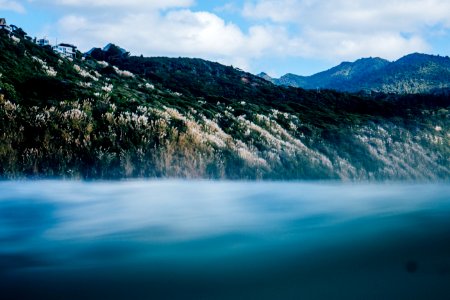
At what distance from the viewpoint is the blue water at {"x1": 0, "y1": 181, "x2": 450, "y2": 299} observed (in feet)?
12.2

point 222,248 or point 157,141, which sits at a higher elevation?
point 157,141

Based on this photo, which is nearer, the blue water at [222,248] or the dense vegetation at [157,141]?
the blue water at [222,248]

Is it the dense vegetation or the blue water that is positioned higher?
the dense vegetation

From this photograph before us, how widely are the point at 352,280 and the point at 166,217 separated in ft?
10.6

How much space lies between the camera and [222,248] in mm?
4762

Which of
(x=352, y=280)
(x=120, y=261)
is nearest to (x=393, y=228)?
(x=352, y=280)

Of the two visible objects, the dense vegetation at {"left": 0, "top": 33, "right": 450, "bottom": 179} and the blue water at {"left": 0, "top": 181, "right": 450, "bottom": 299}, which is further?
the dense vegetation at {"left": 0, "top": 33, "right": 450, "bottom": 179}

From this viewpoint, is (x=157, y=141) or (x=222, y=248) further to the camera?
(x=157, y=141)

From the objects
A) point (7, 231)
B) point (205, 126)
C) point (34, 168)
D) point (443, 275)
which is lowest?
point (443, 275)

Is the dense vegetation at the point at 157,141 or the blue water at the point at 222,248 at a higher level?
the dense vegetation at the point at 157,141

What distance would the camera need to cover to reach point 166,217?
20.7 feet

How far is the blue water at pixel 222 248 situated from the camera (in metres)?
3.71

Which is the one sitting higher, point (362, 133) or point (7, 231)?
point (362, 133)

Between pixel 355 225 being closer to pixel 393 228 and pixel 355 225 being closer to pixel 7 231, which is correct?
pixel 393 228
